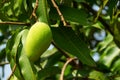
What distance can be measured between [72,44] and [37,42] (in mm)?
193

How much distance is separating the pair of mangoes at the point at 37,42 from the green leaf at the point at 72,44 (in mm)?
160

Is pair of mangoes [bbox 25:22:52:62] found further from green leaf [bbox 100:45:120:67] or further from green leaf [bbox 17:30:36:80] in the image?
green leaf [bbox 100:45:120:67]

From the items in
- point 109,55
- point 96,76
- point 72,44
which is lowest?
point 109,55

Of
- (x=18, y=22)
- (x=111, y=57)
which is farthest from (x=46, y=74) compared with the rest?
(x=111, y=57)

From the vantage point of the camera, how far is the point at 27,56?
0.81 meters

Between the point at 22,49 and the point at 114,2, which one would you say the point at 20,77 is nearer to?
the point at 22,49

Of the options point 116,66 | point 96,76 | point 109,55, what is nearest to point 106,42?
point 109,55

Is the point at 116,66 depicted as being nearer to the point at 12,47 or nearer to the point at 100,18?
the point at 100,18

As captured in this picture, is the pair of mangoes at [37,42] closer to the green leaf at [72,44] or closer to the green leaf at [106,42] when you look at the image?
the green leaf at [72,44]

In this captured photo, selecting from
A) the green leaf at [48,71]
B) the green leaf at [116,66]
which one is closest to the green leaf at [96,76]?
the green leaf at [48,71]

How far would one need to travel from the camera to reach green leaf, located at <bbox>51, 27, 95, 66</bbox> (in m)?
0.96

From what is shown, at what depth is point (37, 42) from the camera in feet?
2.63

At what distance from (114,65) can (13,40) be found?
796 millimetres

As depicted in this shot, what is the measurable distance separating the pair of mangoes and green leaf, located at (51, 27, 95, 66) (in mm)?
160
